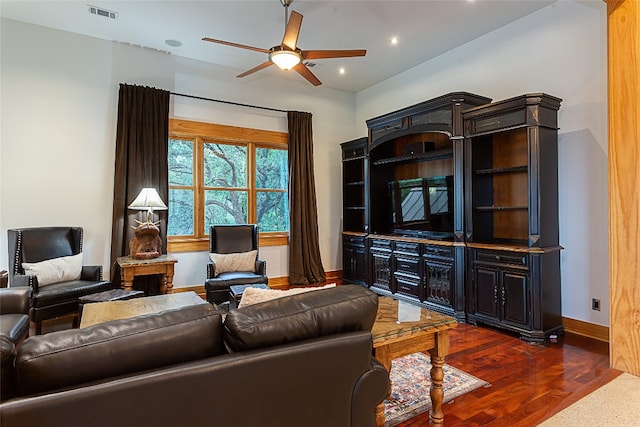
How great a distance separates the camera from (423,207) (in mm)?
4715

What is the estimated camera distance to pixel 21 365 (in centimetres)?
97

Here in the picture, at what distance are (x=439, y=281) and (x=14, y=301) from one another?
159 inches

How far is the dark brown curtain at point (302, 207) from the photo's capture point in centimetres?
574

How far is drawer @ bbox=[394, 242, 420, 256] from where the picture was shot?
4473 mm

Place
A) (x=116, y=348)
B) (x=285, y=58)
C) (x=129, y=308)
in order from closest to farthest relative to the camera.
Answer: (x=116, y=348) → (x=129, y=308) → (x=285, y=58)

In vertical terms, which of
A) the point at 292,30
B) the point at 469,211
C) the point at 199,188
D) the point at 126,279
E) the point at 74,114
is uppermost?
the point at 292,30

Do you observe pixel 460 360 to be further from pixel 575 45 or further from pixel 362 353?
pixel 575 45

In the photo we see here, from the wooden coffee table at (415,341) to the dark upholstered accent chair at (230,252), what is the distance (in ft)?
8.22

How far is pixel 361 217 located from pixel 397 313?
413 cm

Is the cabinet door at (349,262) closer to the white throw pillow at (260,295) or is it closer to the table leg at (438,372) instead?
the table leg at (438,372)

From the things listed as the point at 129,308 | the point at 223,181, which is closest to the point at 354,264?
the point at 223,181

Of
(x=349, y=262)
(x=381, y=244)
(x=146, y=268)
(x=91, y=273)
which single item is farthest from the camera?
(x=349, y=262)

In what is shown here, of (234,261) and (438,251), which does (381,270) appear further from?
(234,261)

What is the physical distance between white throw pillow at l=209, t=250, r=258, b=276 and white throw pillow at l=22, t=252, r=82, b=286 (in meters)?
1.45
